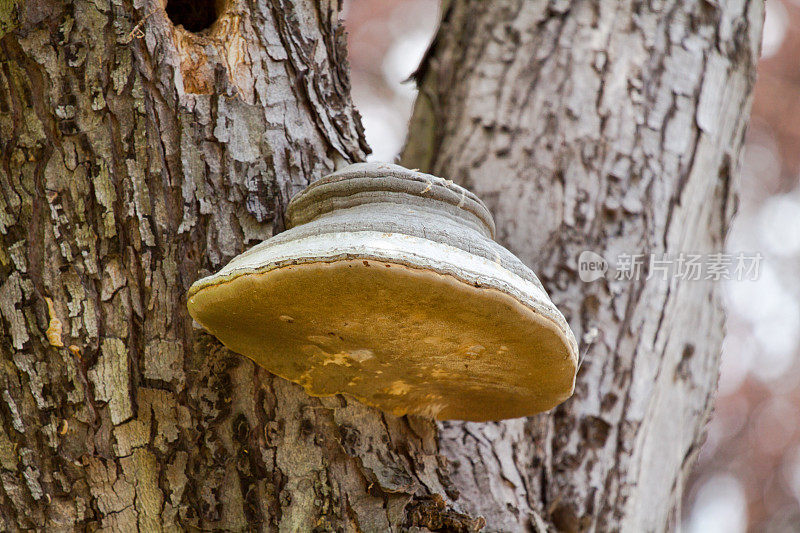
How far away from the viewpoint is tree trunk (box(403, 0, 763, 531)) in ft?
8.10

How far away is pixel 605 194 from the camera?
273 centimetres

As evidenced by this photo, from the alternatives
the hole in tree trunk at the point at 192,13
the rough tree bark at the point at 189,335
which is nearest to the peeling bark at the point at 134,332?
the rough tree bark at the point at 189,335

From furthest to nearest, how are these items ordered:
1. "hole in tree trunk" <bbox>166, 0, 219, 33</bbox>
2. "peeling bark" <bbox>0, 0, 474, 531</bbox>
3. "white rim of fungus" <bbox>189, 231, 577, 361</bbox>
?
1. "hole in tree trunk" <bbox>166, 0, 219, 33</bbox>
2. "peeling bark" <bbox>0, 0, 474, 531</bbox>
3. "white rim of fungus" <bbox>189, 231, 577, 361</bbox>

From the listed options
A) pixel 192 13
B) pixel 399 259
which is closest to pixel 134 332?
pixel 399 259

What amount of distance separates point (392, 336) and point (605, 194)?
1553 millimetres

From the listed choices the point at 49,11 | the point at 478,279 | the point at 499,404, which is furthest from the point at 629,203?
the point at 49,11

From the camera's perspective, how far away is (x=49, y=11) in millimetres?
1856

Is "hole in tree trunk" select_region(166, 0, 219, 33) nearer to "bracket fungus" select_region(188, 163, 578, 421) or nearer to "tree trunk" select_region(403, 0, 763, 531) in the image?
"bracket fungus" select_region(188, 163, 578, 421)

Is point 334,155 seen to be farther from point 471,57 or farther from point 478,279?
point 471,57

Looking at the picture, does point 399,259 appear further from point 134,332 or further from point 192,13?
point 192,13

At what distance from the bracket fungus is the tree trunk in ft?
2.10

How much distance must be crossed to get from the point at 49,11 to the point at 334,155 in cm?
86

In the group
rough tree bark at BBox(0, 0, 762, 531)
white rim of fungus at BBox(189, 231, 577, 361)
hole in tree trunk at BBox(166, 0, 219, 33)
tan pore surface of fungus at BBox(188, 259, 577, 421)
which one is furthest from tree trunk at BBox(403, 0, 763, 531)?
hole in tree trunk at BBox(166, 0, 219, 33)

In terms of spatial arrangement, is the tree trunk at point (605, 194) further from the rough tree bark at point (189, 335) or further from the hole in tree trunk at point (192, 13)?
the hole in tree trunk at point (192, 13)
